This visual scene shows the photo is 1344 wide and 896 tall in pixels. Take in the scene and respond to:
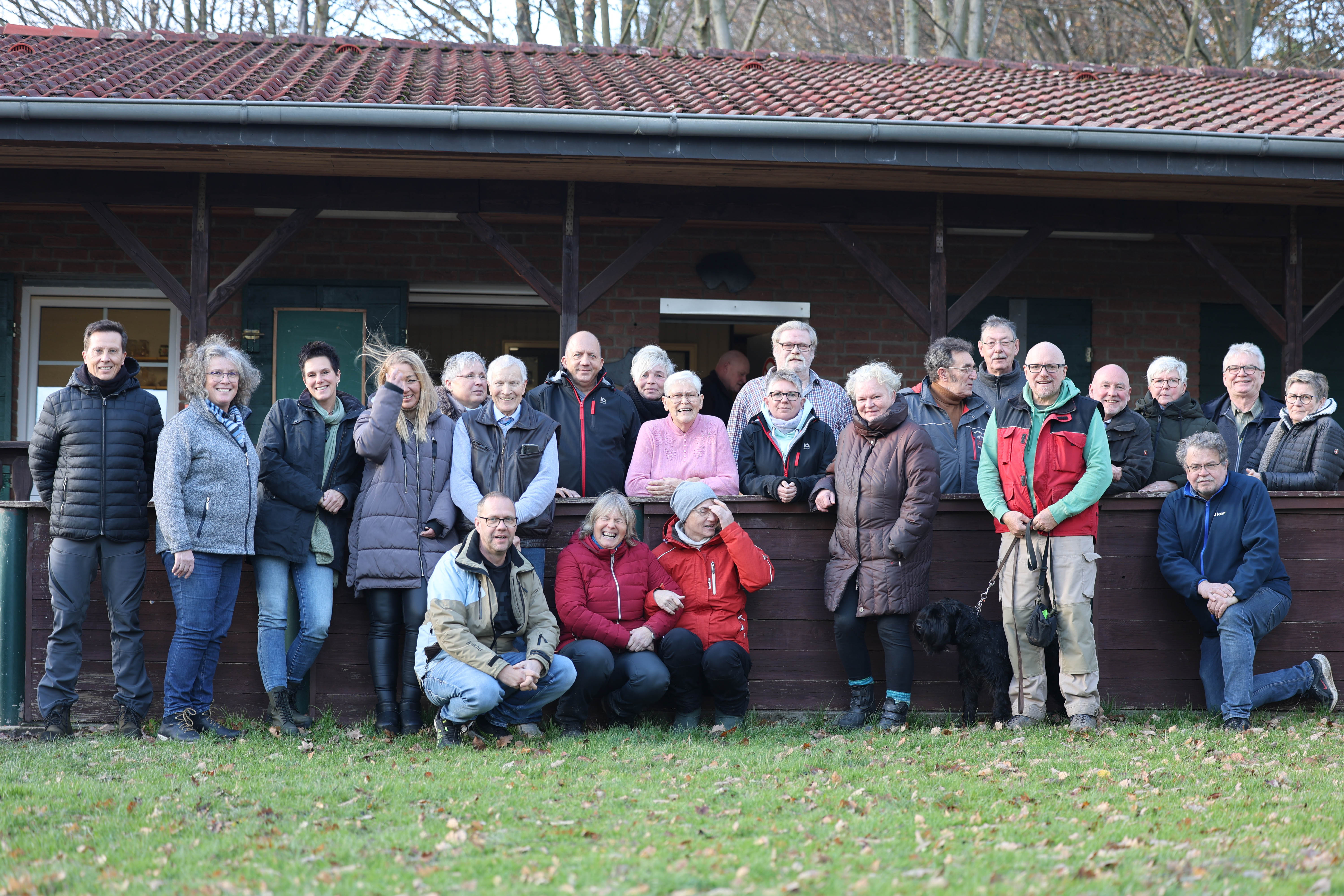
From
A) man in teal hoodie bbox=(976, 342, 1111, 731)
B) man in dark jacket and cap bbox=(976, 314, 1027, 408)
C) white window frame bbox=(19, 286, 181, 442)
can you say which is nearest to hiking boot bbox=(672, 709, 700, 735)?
man in teal hoodie bbox=(976, 342, 1111, 731)

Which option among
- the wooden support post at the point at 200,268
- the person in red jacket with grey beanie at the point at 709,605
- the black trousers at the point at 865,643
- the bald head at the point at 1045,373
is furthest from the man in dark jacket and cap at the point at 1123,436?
the wooden support post at the point at 200,268

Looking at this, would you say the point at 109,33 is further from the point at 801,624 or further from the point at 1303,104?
the point at 1303,104

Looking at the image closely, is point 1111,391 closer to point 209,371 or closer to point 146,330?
point 209,371

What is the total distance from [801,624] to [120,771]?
300cm

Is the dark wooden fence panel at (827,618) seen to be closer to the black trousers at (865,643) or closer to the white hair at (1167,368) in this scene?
the black trousers at (865,643)

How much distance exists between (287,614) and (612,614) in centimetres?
148

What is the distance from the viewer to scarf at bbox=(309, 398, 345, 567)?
5.58 metres

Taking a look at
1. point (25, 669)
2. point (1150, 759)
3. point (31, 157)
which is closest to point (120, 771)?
point (25, 669)

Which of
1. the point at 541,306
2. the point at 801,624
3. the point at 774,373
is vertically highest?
the point at 541,306

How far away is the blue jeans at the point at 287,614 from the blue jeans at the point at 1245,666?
4143 mm

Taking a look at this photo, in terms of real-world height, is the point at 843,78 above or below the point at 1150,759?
above

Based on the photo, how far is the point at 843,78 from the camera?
9.55 m

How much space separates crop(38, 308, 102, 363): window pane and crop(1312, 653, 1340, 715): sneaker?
28.0 feet

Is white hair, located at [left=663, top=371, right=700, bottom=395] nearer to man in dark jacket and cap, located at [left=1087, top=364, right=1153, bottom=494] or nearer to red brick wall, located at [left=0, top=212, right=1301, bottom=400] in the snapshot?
man in dark jacket and cap, located at [left=1087, top=364, right=1153, bottom=494]
